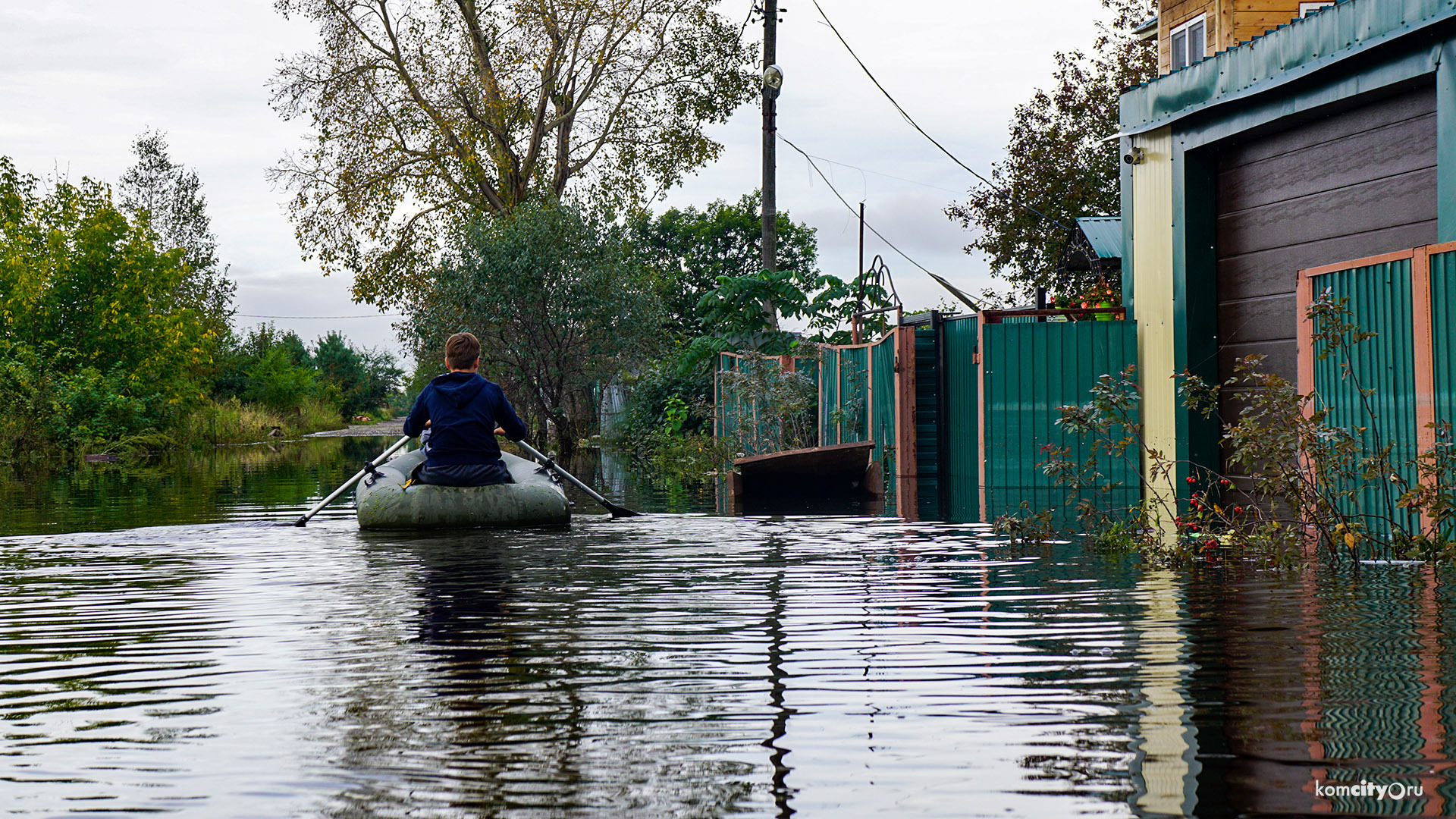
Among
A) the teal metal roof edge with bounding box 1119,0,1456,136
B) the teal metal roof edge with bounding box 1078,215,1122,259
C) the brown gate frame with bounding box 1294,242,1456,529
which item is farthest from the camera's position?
the teal metal roof edge with bounding box 1078,215,1122,259

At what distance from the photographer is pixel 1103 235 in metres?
22.7

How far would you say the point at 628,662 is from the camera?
4.64m

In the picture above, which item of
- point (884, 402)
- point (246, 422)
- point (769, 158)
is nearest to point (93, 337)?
point (246, 422)

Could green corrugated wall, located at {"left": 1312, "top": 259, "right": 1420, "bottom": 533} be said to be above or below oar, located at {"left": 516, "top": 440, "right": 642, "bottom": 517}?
above

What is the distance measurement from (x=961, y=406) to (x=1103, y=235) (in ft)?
28.9

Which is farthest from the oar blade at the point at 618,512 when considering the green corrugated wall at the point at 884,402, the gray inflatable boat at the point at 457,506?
the green corrugated wall at the point at 884,402

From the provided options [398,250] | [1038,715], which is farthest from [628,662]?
[398,250]

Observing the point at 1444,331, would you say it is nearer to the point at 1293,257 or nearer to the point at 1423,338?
the point at 1423,338

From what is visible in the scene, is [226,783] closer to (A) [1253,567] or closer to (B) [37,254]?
(A) [1253,567]

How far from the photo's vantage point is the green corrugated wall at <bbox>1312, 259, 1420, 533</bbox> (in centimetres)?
795

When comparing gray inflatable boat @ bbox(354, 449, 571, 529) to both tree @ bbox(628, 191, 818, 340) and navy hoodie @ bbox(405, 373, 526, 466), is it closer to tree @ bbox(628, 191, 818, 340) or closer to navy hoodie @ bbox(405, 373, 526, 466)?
navy hoodie @ bbox(405, 373, 526, 466)

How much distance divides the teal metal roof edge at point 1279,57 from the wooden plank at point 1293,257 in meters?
1.32

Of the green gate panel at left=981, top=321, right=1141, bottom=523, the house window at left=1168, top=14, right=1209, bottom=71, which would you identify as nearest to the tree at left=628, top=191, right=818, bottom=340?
Answer: the house window at left=1168, top=14, right=1209, bottom=71

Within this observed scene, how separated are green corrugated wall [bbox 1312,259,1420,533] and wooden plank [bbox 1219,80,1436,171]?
1.78m
